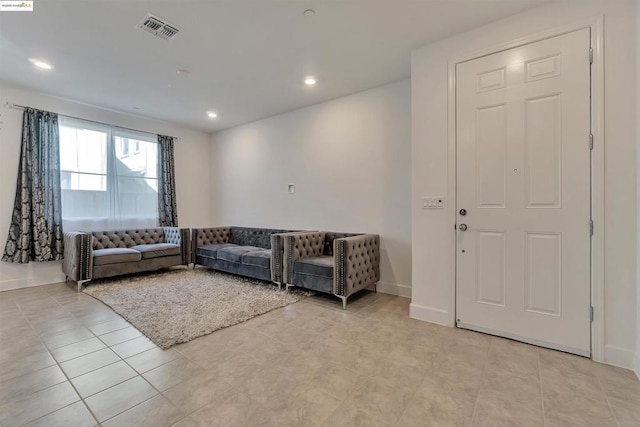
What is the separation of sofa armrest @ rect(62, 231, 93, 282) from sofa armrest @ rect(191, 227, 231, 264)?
1491mm

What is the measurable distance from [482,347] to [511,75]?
2.36 meters

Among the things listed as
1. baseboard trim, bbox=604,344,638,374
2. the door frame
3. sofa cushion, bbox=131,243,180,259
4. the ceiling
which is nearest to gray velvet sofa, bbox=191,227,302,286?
sofa cushion, bbox=131,243,180,259

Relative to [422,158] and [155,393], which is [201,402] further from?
[422,158]

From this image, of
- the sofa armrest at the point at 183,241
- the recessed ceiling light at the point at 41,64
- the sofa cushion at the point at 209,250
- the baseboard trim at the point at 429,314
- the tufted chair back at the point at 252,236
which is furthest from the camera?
the sofa armrest at the point at 183,241

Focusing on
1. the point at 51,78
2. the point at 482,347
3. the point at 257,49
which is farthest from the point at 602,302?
the point at 51,78

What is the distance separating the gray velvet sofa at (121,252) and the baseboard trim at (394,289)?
3502mm

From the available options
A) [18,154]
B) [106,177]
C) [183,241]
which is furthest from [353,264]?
[18,154]

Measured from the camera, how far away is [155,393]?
1729 millimetres

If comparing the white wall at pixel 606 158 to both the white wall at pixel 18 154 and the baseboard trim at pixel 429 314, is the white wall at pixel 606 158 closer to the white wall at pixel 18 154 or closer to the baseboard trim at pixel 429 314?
the baseboard trim at pixel 429 314

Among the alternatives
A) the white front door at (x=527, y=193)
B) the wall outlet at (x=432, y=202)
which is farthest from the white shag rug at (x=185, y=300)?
the white front door at (x=527, y=193)

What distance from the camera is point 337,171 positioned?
4.34m

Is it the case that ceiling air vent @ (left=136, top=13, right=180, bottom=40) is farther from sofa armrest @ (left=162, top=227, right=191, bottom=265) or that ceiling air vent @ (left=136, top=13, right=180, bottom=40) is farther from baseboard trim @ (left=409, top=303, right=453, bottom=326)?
baseboard trim @ (left=409, top=303, right=453, bottom=326)

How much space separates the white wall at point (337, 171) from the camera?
12.3ft

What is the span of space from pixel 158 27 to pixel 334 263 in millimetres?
2972
